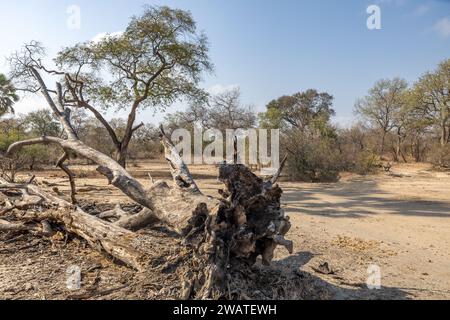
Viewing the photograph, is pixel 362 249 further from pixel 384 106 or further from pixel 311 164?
pixel 384 106

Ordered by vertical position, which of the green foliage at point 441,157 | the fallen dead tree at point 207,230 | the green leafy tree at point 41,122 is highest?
the green leafy tree at point 41,122

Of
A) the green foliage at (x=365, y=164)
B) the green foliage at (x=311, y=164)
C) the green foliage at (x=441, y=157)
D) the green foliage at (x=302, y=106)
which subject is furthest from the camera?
the green foliage at (x=302, y=106)

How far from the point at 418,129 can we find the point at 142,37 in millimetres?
23036

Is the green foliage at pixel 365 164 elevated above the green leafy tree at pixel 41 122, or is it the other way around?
the green leafy tree at pixel 41 122

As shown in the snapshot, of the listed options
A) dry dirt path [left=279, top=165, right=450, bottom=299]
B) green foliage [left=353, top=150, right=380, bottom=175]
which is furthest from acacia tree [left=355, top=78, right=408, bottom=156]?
dry dirt path [left=279, top=165, right=450, bottom=299]

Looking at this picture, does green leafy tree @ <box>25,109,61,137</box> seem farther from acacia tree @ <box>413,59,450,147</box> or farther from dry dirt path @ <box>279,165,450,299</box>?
acacia tree @ <box>413,59,450,147</box>

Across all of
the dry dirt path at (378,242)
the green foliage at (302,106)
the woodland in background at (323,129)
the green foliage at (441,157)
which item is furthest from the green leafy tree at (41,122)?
the green foliage at (441,157)

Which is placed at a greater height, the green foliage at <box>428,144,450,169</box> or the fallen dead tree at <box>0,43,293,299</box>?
the green foliage at <box>428,144,450,169</box>

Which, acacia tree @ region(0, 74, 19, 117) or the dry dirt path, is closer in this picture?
the dry dirt path

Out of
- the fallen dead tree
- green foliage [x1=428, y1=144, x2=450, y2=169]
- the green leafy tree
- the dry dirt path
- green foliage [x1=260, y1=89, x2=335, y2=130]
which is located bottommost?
the dry dirt path

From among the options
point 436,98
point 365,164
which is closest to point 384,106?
point 436,98

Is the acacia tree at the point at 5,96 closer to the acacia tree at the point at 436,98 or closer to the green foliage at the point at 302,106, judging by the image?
the green foliage at the point at 302,106

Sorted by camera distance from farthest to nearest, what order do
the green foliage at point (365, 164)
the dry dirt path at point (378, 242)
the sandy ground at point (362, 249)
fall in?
the green foliage at point (365, 164), the dry dirt path at point (378, 242), the sandy ground at point (362, 249)
